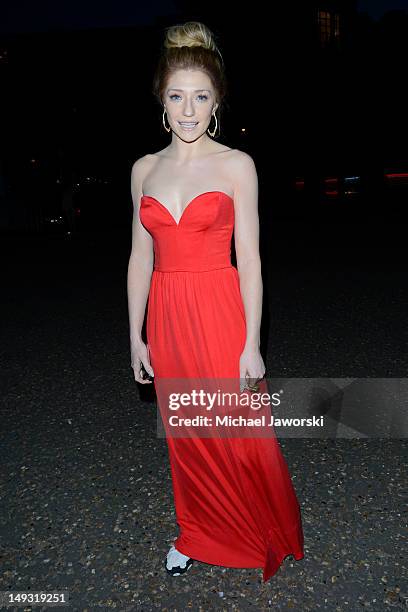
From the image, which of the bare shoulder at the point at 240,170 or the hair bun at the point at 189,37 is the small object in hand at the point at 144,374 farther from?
the hair bun at the point at 189,37

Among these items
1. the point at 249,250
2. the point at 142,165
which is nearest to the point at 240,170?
the point at 249,250

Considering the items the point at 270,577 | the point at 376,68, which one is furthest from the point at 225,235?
the point at 376,68

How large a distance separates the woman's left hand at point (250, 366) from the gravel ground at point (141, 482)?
0.96 meters

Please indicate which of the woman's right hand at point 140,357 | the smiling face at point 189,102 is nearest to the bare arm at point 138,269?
the woman's right hand at point 140,357

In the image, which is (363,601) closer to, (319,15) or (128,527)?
(128,527)

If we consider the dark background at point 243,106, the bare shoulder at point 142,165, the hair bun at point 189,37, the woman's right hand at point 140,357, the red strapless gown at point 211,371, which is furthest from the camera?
the dark background at point 243,106

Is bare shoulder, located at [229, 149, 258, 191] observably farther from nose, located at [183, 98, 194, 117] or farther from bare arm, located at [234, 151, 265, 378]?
nose, located at [183, 98, 194, 117]

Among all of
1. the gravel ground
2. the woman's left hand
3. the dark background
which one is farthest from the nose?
the dark background

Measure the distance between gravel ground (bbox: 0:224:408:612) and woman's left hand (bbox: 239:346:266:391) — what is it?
958 mm

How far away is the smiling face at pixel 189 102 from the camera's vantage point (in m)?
2.08

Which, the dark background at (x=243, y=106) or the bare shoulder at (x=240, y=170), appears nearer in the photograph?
the bare shoulder at (x=240, y=170)

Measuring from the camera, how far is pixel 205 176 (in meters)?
2.13

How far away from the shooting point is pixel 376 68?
24.1 meters

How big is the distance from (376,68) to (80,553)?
83.8 ft
